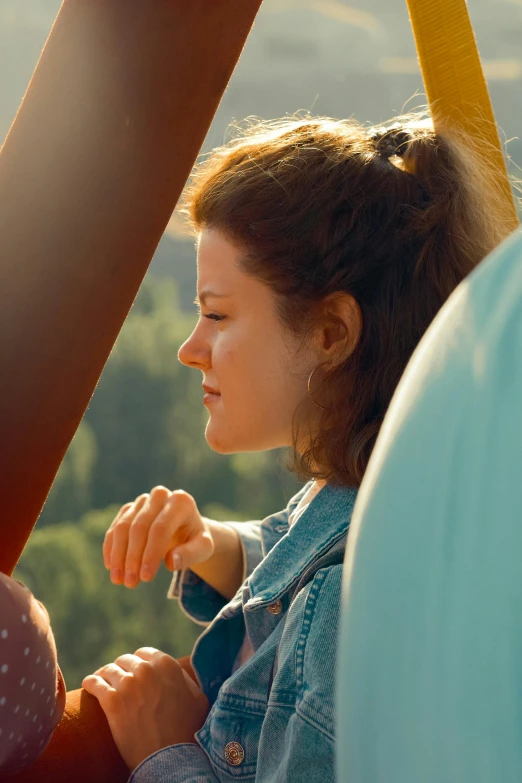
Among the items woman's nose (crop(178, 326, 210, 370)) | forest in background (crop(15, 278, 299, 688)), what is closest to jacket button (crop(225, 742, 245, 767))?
woman's nose (crop(178, 326, 210, 370))

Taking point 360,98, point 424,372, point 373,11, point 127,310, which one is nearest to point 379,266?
point 127,310

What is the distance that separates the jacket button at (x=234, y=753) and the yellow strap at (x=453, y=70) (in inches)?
14.7

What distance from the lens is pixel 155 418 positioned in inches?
89.6

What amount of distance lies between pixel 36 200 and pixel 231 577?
0.42 m

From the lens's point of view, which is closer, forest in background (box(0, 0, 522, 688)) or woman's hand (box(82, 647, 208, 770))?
woman's hand (box(82, 647, 208, 770))

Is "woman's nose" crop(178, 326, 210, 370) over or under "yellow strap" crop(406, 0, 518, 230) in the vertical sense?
under

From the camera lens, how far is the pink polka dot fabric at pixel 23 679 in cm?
28

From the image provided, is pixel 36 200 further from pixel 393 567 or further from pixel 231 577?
pixel 231 577

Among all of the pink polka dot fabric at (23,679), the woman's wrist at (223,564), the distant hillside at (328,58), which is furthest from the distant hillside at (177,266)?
the pink polka dot fabric at (23,679)

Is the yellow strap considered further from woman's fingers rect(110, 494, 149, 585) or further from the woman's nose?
woman's fingers rect(110, 494, 149, 585)

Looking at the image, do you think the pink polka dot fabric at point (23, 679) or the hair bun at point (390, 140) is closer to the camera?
the pink polka dot fabric at point (23, 679)

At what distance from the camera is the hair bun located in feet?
1.76

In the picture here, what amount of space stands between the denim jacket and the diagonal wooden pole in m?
0.15

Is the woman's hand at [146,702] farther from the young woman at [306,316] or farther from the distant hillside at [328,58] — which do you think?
the distant hillside at [328,58]
